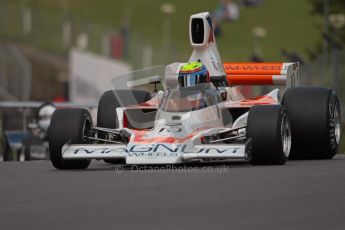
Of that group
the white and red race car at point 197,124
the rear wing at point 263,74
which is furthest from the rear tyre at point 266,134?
the rear wing at point 263,74

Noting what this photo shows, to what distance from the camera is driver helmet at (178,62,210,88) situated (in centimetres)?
1469

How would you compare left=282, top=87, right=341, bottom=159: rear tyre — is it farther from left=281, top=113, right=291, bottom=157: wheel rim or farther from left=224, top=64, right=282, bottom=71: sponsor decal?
left=224, top=64, right=282, bottom=71: sponsor decal

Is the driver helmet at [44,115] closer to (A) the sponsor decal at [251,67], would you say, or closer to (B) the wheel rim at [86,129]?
(A) the sponsor decal at [251,67]

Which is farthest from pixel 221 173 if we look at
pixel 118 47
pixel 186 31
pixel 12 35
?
pixel 186 31

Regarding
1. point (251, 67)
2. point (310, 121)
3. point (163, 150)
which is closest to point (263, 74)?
point (251, 67)

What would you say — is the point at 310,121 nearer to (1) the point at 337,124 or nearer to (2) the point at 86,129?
(1) the point at 337,124

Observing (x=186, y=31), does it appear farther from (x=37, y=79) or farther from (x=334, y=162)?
(x=334, y=162)

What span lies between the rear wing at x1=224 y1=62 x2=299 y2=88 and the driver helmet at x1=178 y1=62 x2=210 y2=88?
249cm

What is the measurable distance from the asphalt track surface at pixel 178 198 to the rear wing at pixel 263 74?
3628 millimetres

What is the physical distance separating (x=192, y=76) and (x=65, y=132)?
1792 millimetres

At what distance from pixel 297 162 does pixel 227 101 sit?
1211 millimetres

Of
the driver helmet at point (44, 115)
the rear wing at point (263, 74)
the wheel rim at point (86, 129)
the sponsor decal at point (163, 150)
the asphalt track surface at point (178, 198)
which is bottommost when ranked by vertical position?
the driver helmet at point (44, 115)

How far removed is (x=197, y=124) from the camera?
45.4ft

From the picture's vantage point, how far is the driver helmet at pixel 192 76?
14688 mm
